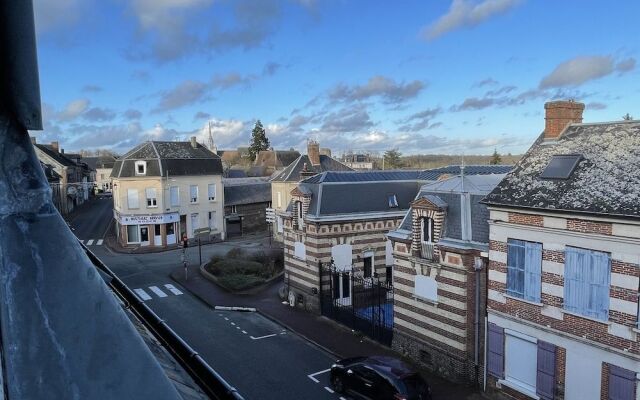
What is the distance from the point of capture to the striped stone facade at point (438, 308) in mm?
16438

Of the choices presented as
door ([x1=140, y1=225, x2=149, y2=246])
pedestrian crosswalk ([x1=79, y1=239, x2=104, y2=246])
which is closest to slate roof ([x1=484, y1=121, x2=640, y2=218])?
door ([x1=140, y1=225, x2=149, y2=246])

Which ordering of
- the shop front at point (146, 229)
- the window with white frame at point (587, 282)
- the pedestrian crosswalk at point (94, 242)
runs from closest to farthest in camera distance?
1. the window with white frame at point (587, 282)
2. the shop front at point (146, 229)
3. the pedestrian crosswalk at point (94, 242)

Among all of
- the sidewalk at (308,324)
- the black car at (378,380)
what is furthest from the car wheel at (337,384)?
the sidewalk at (308,324)

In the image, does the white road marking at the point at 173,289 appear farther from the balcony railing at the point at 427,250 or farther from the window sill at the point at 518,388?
the window sill at the point at 518,388

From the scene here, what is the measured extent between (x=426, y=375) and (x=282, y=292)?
38.8 feet

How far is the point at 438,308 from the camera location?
17484mm

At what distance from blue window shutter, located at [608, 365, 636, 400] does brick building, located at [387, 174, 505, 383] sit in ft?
13.5

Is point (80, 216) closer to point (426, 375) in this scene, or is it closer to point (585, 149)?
point (426, 375)

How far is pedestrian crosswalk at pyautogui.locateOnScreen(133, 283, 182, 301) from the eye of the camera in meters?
27.6

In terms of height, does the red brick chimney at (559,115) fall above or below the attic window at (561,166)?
above

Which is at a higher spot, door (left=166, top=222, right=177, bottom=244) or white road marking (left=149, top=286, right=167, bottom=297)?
door (left=166, top=222, right=177, bottom=244)

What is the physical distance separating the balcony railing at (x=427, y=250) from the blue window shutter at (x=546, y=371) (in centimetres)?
482

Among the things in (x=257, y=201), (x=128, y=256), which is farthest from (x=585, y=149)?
(x=257, y=201)

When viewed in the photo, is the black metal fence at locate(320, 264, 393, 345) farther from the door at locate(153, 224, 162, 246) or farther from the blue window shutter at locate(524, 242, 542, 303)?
the door at locate(153, 224, 162, 246)
